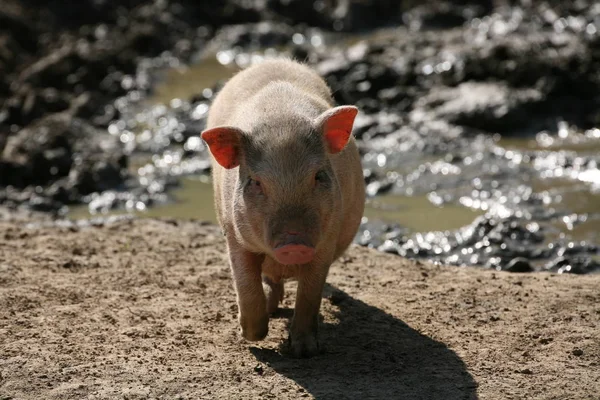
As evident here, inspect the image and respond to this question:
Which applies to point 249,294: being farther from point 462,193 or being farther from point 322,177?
point 462,193

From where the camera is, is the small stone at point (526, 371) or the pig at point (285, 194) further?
the small stone at point (526, 371)

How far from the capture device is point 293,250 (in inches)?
207

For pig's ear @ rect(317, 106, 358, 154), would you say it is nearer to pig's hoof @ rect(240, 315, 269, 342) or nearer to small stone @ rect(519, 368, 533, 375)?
pig's hoof @ rect(240, 315, 269, 342)

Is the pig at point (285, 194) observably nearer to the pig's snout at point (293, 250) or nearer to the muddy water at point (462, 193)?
the pig's snout at point (293, 250)

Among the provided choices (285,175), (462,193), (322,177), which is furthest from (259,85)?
(462,193)

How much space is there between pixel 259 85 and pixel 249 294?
1.62 metres

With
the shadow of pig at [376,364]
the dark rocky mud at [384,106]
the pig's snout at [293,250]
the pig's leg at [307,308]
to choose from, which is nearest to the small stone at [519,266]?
the dark rocky mud at [384,106]

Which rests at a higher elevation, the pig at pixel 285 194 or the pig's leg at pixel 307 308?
the pig at pixel 285 194

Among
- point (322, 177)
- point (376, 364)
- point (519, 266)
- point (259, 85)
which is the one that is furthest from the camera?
point (519, 266)

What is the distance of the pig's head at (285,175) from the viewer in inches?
217

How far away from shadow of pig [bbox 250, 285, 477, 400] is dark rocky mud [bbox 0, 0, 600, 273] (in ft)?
7.78

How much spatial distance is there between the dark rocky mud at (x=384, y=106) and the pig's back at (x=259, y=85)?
2432 millimetres

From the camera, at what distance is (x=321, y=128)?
6.07 metres

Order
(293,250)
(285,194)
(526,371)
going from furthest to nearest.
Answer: (526,371), (285,194), (293,250)
